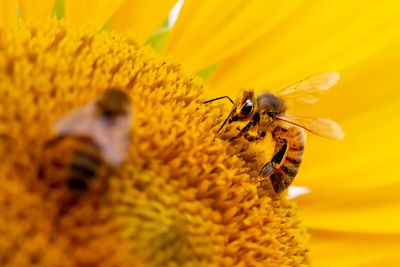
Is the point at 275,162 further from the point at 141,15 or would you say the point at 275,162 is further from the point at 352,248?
the point at 141,15

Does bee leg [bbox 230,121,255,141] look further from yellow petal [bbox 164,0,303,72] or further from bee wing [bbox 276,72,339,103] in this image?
yellow petal [bbox 164,0,303,72]

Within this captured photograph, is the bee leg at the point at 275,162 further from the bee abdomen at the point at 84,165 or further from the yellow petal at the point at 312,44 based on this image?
the bee abdomen at the point at 84,165

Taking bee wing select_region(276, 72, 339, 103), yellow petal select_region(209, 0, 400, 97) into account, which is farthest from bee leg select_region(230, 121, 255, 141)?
yellow petal select_region(209, 0, 400, 97)

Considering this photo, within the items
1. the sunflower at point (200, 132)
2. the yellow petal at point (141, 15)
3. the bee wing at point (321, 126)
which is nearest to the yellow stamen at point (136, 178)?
the sunflower at point (200, 132)

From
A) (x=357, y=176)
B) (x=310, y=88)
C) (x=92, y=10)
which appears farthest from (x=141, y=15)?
(x=357, y=176)

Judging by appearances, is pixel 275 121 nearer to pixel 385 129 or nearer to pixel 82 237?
pixel 385 129

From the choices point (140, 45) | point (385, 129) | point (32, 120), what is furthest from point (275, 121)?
point (32, 120)
